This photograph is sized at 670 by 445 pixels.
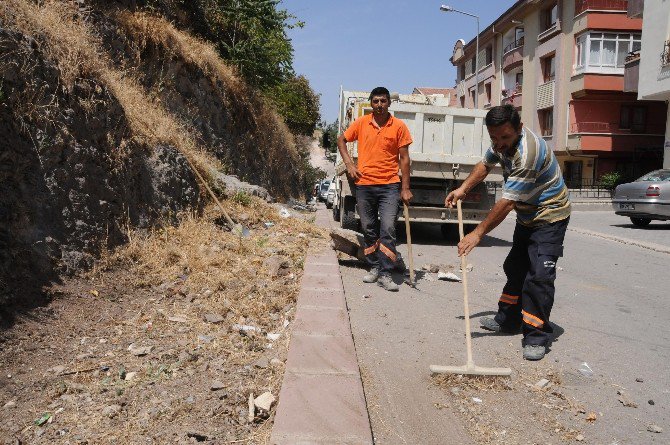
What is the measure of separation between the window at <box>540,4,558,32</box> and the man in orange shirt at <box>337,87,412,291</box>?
30139mm

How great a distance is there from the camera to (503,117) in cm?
394

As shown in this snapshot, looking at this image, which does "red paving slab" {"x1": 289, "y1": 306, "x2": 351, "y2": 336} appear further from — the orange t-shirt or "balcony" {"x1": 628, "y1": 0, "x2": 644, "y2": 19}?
"balcony" {"x1": 628, "y1": 0, "x2": 644, "y2": 19}

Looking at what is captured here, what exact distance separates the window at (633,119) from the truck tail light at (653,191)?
17468mm

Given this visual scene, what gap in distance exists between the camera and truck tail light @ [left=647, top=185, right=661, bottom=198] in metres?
13.7

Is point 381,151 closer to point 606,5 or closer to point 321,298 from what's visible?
point 321,298

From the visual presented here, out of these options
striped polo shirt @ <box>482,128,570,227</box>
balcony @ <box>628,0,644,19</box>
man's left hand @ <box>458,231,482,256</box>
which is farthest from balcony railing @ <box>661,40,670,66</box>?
man's left hand @ <box>458,231,482,256</box>

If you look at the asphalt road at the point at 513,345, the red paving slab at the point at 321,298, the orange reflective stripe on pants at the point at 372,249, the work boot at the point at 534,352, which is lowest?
the asphalt road at the point at 513,345

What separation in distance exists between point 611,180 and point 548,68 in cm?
927

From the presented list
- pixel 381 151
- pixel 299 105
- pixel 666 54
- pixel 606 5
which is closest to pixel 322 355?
pixel 381 151

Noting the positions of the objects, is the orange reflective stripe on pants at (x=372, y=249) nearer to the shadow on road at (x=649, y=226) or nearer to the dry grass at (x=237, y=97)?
the dry grass at (x=237, y=97)

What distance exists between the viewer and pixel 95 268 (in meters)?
5.01

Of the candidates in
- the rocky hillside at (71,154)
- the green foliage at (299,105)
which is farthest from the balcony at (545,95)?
the rocky hillside at (71,154)

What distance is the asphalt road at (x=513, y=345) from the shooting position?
10.0 ft

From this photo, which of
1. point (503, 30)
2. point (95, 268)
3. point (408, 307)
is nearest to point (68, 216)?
point (95, 268)
